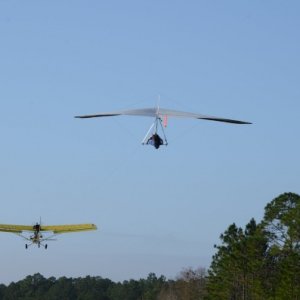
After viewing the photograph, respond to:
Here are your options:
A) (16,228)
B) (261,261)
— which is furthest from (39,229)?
(261,261)

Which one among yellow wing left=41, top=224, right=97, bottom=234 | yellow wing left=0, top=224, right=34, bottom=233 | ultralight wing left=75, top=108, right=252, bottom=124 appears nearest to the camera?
ultralight wing left=75, top=108, right=252, bottom=124

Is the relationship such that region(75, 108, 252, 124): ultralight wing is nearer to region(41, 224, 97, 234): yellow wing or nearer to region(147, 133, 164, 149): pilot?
region(147, 133, 164, 149): pilot

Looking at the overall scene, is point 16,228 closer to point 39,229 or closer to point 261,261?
point 39,229

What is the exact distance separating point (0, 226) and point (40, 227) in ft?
22.5

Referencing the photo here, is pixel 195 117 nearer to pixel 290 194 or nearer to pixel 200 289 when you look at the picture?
pixel 290 194

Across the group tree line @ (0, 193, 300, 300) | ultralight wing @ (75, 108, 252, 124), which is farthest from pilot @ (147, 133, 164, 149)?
tree line @ (0, 193, 300, 300)

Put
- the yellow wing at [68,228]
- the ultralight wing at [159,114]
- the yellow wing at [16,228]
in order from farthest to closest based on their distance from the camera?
1. the yellow wing at [16,228]
2. the yellow wing at [68,228]
3. the ultralight wing at [159,114]

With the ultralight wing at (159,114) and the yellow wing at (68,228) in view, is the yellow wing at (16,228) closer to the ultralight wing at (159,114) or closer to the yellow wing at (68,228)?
the yellow wing at (68,228)

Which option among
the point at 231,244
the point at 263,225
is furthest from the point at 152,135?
the point at 231,244

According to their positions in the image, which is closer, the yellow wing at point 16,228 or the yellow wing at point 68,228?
the yellow wing at point 68,228

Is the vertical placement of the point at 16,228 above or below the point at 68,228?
below

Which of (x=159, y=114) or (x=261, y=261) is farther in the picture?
(x=261, y=261)

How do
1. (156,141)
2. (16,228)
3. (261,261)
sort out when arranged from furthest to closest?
(261,261), (16,228), (156,141)

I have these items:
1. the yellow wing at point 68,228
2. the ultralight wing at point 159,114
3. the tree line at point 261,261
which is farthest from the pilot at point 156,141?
the tree line at point 261,261
